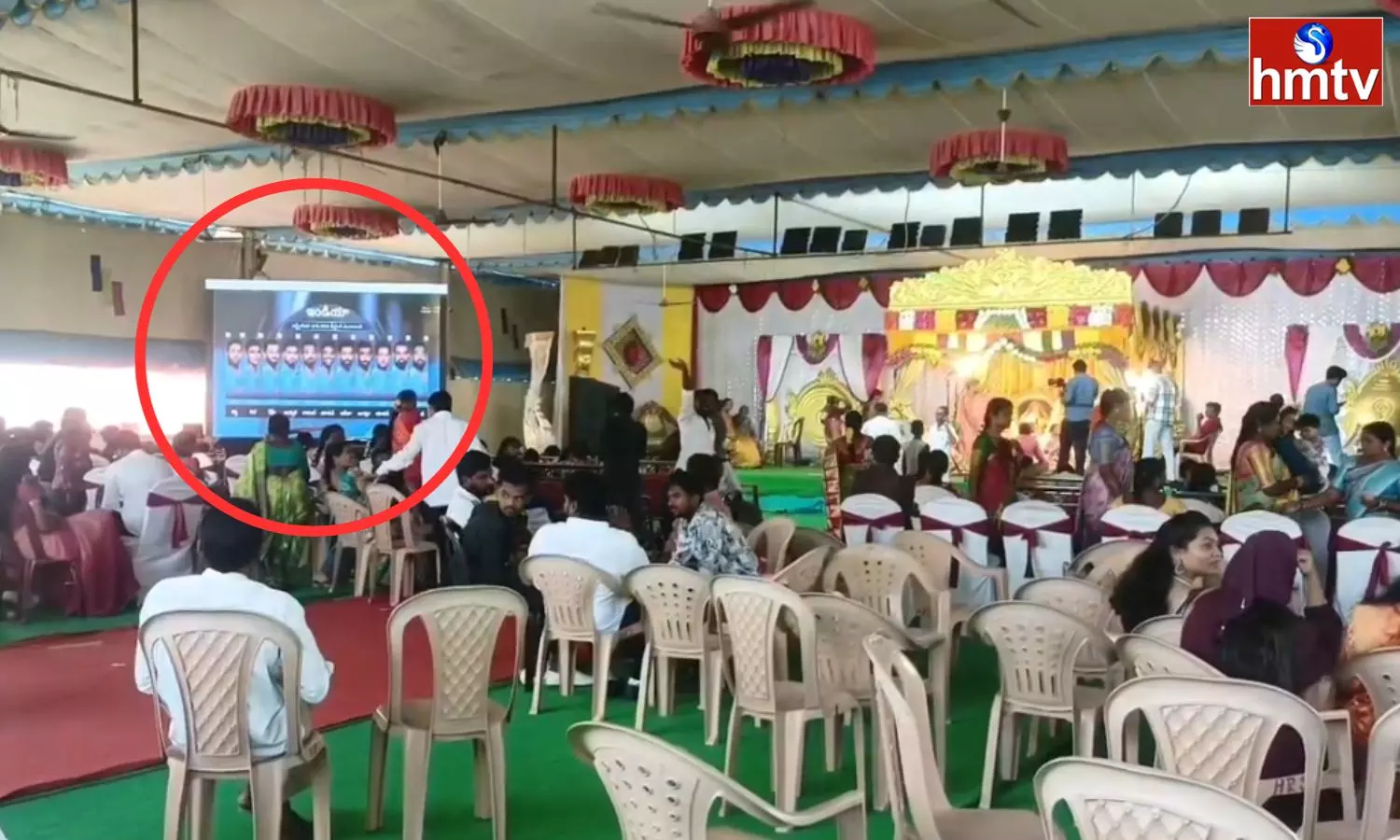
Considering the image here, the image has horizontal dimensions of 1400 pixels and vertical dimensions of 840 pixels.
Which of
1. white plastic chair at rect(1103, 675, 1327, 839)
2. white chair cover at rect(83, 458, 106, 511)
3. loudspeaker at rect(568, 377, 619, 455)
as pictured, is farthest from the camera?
loudspeaker at rect(568, 377, 619, 455)

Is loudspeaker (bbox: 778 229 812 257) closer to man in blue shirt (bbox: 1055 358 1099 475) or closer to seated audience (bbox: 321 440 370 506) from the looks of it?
man in blue shirt (bbox: 1055 358 1099 475)

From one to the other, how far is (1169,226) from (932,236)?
6.33ft

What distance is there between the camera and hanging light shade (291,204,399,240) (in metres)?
9.06

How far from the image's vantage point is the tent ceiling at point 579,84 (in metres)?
5.07

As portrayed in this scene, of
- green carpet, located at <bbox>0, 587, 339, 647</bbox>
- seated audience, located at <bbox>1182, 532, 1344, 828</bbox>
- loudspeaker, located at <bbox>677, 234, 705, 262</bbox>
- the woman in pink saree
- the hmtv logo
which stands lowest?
green carpet, located at <bbox>0, 587, 339, 647</bbox>

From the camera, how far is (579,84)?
6195 mm

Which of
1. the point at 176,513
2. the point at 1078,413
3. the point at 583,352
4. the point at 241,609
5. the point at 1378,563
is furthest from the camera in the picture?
the point at 583,352

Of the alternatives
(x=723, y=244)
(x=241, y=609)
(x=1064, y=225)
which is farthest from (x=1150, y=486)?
(x=723, y=244)

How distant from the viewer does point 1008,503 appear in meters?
6.51

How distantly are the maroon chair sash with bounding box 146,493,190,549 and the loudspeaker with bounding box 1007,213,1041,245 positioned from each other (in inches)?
248

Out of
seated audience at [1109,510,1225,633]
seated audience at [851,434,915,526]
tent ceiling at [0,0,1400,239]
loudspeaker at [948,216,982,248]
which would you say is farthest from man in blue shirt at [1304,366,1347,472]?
seated audience at [1109,510,1225,633]

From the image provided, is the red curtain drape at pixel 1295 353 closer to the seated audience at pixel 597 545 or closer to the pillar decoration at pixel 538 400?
the pillar decoration at pixel 538 400

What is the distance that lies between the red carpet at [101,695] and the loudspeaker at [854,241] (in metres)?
5.64

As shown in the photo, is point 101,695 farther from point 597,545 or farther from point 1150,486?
point 1150,486
